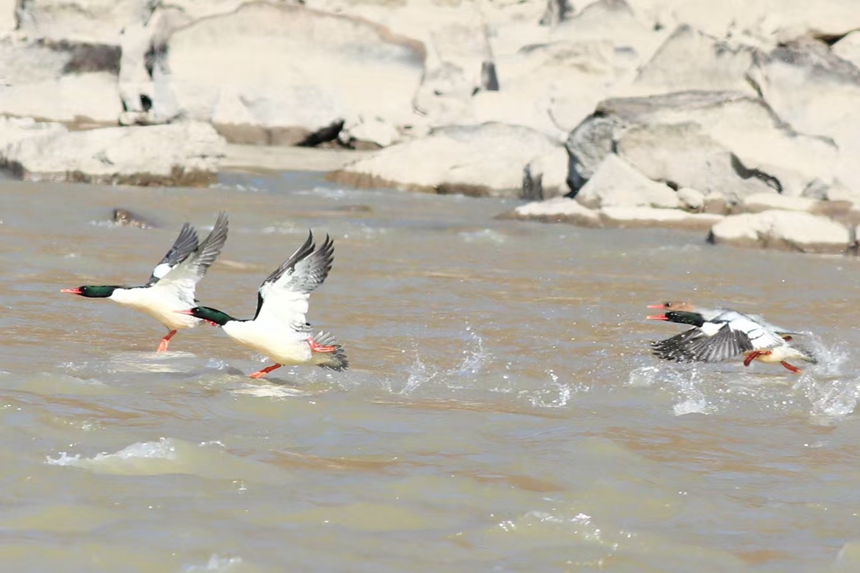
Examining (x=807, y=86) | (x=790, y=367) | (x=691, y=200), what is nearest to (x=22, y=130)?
(x=691, y=200)

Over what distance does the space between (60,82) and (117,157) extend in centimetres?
1023

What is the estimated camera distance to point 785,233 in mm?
15391

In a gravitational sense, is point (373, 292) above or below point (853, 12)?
below

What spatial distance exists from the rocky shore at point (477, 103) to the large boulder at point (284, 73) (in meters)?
0.04

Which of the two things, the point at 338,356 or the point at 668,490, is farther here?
the point at 338,356

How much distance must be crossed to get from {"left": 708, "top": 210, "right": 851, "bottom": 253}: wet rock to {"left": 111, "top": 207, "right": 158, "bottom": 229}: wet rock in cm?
609

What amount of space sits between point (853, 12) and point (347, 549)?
28.2 metres

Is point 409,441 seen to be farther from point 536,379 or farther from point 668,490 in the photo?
point 536,379

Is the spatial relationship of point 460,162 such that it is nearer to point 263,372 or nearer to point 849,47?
point 849,47

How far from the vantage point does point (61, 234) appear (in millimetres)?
14172

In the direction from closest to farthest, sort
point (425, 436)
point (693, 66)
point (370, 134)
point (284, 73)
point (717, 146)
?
point (425, 436) → point (717, 146) → point (693, 66) → point (370, 134) → point (284, 73)

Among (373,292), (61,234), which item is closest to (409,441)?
(373,292)

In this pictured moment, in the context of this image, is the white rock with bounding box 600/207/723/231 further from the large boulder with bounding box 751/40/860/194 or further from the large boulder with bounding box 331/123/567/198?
the large boulder with bounding box 751/40/860/194

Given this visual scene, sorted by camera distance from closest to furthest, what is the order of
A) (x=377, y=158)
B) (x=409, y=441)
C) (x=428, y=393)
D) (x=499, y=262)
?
(x=409, y=441) → (x=428, y=393) → (x=499, y=262) → (x=377, y=158)
